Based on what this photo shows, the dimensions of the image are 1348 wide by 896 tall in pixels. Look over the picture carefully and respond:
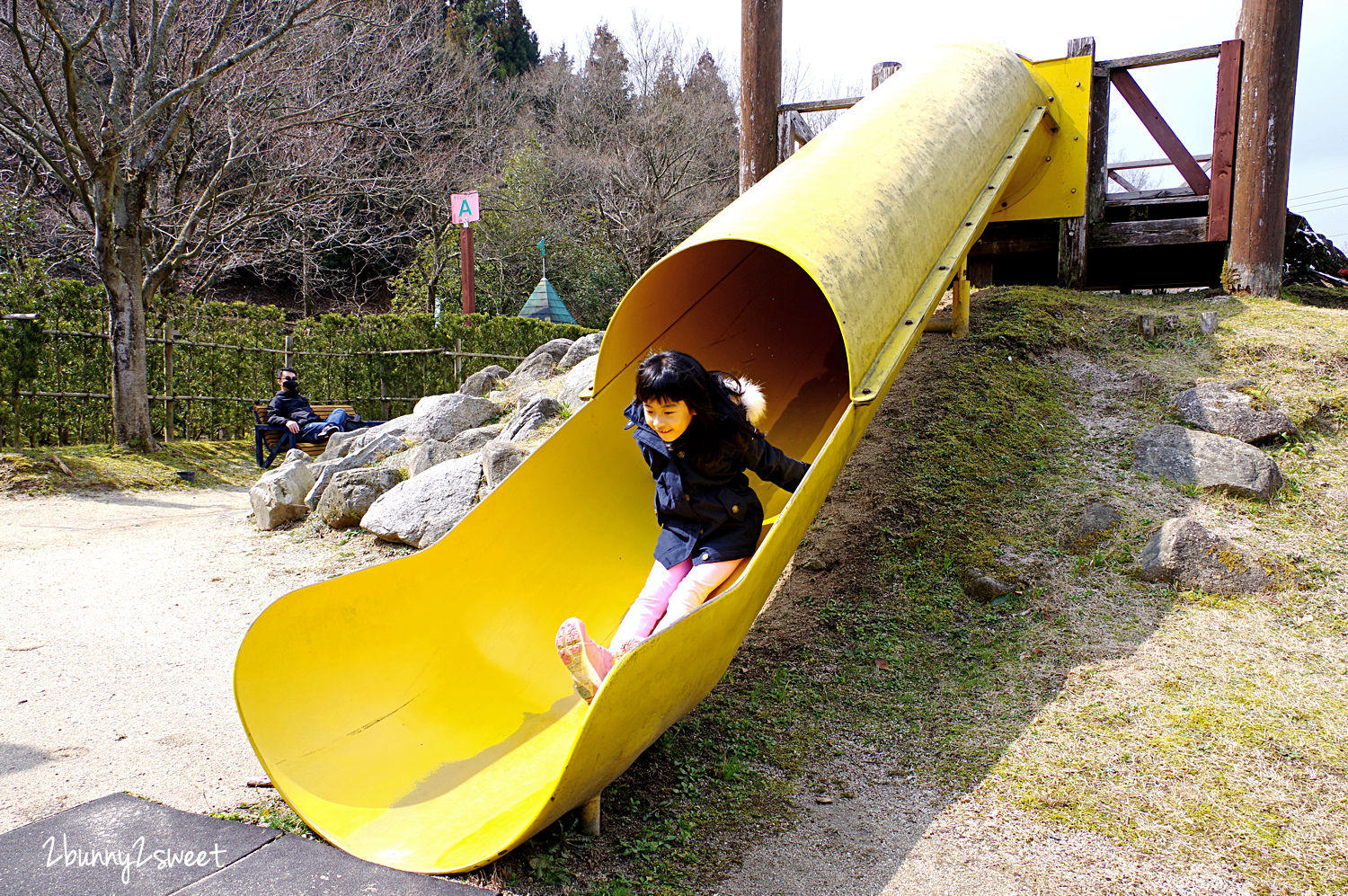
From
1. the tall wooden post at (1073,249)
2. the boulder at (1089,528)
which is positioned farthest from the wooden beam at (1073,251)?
the boulder at (1089,528)

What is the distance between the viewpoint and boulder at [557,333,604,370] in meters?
9.27

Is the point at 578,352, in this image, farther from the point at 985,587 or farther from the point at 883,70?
the point at 985,587

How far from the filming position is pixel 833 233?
354 cm

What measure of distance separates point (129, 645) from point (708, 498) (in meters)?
2.98

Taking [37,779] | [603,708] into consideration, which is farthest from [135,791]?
[603,708]

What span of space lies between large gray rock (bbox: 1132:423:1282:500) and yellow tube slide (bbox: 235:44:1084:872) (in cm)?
140

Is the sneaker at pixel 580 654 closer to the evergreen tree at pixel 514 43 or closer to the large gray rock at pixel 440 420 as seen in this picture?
the large gray rock at pixel 440 420

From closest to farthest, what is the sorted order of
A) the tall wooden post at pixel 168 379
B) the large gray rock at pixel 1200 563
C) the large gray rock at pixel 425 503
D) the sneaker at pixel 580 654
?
the sneaker at pixel 580 654
the large gray rock at pixel 1200 563
the large gray rock at pixel 425 503
the tall wooden post at pixel 168 379

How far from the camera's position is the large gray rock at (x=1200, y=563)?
3586mm

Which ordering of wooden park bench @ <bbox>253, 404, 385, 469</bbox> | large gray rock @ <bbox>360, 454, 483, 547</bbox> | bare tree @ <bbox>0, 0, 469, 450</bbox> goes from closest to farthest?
large gray rock @ <bbox>360, 454, 483, 547</bbox> < bare tree @ <bbox>0, 0, 469, 450</bbox> < wooden park bench @ <bbox>253, 404, 385, 469</bbox>

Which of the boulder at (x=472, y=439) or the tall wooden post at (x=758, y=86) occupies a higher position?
the tall wooden post at (x=758, y=86)

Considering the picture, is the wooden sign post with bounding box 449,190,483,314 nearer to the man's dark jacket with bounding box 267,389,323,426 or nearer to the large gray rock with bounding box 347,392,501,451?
the man's dark jacket with bounding box 267,389,323,426

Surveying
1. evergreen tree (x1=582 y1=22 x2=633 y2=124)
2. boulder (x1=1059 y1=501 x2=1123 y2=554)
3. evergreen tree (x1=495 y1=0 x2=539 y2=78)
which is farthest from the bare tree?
evergreen tree (x1=495 y1=0 x2=539 y2=78)

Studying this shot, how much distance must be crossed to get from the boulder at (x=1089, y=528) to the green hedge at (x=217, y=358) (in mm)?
9823
